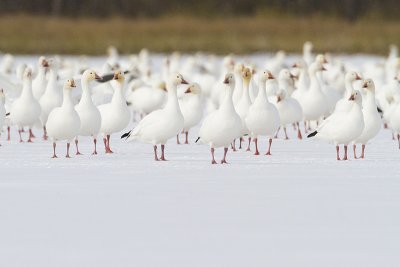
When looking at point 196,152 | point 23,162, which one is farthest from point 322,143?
point 23,162

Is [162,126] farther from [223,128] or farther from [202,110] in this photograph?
[202,110]

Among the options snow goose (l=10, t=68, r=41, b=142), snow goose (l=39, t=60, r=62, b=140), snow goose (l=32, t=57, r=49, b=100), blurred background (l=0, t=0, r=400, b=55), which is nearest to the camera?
snow goose (l=10, t=68, r=41, b=142)

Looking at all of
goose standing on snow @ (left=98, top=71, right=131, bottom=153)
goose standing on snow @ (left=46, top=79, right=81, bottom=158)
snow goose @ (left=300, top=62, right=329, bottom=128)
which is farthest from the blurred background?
goose standing on snow @ (left=46, top=79, right=81, bottom=158)

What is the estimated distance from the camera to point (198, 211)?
28.0 feet

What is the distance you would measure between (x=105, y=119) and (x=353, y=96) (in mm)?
3007

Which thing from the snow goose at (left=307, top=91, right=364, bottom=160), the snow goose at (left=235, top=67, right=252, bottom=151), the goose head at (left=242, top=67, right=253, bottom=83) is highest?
the goose head at (left=242, top=67, right=253, bottom=83)

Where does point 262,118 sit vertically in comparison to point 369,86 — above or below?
below

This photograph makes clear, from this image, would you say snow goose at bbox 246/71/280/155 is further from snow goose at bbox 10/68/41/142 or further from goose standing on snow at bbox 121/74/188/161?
snow goose at bbox 10/68/41/142

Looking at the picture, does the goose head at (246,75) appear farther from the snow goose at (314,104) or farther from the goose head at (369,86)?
the snow goose at (314,104)

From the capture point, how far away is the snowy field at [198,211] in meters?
6.96

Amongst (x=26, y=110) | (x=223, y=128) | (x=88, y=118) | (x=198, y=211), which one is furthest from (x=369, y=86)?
(x=198, y=211)

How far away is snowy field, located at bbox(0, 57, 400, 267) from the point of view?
696 cm

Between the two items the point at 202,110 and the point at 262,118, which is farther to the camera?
the point at 202,110

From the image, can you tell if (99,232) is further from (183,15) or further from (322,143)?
(183,15)
